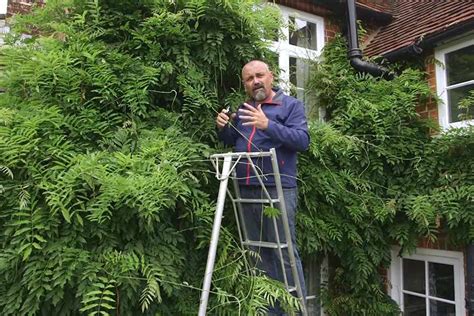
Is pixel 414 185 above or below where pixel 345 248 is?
above

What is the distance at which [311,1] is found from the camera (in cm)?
561

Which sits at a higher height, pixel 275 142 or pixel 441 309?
pixel 275 142

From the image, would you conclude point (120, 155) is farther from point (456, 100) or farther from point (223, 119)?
point (456, 100)

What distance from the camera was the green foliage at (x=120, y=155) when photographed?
2.55 meters

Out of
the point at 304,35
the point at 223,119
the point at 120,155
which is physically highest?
the point at 304,35

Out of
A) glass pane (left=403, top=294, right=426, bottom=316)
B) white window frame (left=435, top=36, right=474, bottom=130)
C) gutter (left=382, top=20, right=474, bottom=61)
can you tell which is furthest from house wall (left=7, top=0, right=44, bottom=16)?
glass pane (left=403, top=294, right=426, bottom=316)

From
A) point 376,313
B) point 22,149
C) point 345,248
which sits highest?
point 22,149

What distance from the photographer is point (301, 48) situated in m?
5.46

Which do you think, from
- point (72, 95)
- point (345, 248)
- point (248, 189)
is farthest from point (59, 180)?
point (345, 248)

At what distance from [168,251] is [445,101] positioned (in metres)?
3.74

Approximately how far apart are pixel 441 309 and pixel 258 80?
3571mm

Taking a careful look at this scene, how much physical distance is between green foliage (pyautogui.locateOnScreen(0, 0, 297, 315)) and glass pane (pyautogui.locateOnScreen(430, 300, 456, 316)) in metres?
2.76

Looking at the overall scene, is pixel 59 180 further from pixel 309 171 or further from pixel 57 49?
pixel 309 171

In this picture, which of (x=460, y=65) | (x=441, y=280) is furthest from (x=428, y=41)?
(x=441, y=280)
